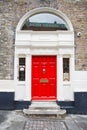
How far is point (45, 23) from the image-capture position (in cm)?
1143

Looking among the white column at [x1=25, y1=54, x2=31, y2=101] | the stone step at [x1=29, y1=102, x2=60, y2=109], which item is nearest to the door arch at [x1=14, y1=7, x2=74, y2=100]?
the white column at [x1=25, y1=54, x2=31, y2=101]

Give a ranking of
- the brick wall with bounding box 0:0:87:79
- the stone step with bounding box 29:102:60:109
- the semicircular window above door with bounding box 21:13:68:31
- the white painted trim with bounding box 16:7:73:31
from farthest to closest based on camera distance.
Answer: the semicircular window above door with bounding box 21:13:68:31
the white painted trim with bounding box 16:7:73:31
the brick wall with bounding box 0:0:87:79
the stone step with bounding box 29:102:60:109

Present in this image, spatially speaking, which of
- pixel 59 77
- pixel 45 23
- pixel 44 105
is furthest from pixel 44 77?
pixel 45 23

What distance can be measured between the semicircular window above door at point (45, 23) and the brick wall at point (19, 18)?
1.36ft

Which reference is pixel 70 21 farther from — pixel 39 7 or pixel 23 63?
pixel 23 63

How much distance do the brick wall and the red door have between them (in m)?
1.07

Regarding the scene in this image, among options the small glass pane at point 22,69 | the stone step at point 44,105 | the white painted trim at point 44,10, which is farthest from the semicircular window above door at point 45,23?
the stone step at point 44,105

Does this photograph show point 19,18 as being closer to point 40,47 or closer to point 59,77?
point 40,47

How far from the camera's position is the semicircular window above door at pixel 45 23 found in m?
11.4

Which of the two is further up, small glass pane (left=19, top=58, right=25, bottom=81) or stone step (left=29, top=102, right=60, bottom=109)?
small glass pane (left=19, top=58, right=25, bottom=81)

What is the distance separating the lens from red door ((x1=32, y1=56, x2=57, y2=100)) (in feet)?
36.8

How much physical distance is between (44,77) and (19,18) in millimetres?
2956

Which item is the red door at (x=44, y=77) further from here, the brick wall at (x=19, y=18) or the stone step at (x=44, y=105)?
the brick wall at (x=19, y=18)

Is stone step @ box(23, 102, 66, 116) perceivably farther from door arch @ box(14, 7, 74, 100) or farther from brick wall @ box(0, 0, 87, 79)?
brick wall @ box(0, 0, 87, 79)
